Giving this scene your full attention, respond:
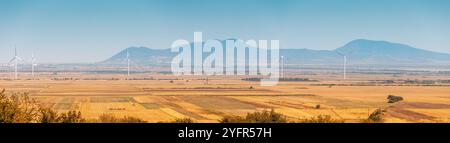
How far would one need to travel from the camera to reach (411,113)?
76.2 m

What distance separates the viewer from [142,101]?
9912 cm
